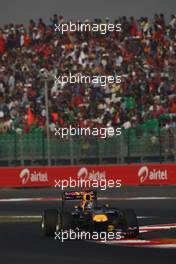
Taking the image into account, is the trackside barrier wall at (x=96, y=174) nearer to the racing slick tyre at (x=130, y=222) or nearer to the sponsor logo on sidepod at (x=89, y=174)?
the sponsor logo on sidepod at (x=89, y=174)

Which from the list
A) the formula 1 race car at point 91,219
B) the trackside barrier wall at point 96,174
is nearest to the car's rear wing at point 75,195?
the formula 1 race car at point 91,219

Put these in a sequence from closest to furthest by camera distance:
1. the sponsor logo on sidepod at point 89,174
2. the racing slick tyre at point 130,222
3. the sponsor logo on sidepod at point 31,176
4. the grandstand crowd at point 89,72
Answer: the racing slick tyre at point 130,222 < the grandstand crowd at point 89,72 < the sponsor logo on sidepod at point 89,174 < the sponsor logo on sidepod at point 31,176

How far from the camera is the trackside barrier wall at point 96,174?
111ft

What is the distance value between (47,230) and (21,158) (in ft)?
56.8

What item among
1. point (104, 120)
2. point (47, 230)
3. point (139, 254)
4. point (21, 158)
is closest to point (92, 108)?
point (104, 120)

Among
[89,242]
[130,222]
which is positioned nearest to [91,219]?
[89,242]

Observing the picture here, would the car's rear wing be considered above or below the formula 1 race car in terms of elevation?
above

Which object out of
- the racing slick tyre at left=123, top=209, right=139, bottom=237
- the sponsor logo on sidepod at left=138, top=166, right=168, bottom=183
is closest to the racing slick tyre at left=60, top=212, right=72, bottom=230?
the racing slick tyre at left=123, top=209, right=139, bottom=237

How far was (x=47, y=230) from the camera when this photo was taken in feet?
56.2

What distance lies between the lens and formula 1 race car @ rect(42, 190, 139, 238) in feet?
53.4

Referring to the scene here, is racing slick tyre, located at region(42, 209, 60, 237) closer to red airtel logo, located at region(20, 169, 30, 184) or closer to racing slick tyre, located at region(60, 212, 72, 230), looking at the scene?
racing slick tyre, located at region(60, 212, 72, 230)

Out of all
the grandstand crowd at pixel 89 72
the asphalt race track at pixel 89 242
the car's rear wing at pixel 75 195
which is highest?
the grandstand crowd at pixel 89 72

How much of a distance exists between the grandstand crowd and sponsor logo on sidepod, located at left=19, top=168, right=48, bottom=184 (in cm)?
151

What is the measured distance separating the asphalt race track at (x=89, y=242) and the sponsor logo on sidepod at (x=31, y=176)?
4501 mm
